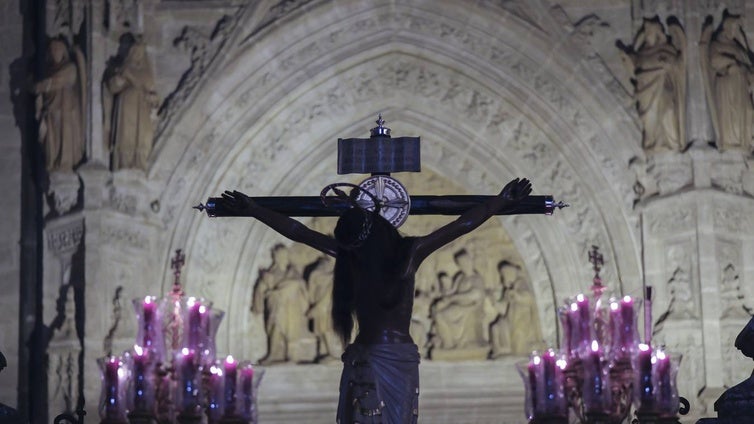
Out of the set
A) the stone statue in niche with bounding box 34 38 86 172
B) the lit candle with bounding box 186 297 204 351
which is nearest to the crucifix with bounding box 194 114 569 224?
the lit candle with bounding box 186 297 204 351

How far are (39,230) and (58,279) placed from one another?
0.52 metres

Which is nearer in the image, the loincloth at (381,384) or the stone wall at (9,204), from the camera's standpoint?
the loincloth at (381,384)

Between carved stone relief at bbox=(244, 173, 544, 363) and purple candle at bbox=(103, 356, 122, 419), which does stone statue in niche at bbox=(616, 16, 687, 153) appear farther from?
purple candle at bbox=(103, 356, 122, 419)

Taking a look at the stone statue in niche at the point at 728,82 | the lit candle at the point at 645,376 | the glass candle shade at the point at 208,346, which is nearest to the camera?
the lit candle at the point at 645,376

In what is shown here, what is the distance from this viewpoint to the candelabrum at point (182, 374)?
11.0m

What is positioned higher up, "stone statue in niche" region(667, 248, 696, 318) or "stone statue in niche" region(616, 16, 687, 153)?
"stone statue in niche" region(616, 16, 687, 153)

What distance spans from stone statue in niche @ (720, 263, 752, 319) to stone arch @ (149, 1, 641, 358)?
745mm

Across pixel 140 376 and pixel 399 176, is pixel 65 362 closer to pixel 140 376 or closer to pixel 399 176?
pixel 140 376

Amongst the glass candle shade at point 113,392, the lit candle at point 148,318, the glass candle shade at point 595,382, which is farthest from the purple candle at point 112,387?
the glass candle shade at point 595,382

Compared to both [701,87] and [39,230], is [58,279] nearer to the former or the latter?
[39,230]

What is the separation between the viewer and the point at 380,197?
5.58 metres

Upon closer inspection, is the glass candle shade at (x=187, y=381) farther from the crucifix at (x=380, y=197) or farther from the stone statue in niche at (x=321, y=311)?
the crucifix at (x=380, y=197)

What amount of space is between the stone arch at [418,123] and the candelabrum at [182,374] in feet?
8.33

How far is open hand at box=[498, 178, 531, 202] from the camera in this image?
5.48 meters
